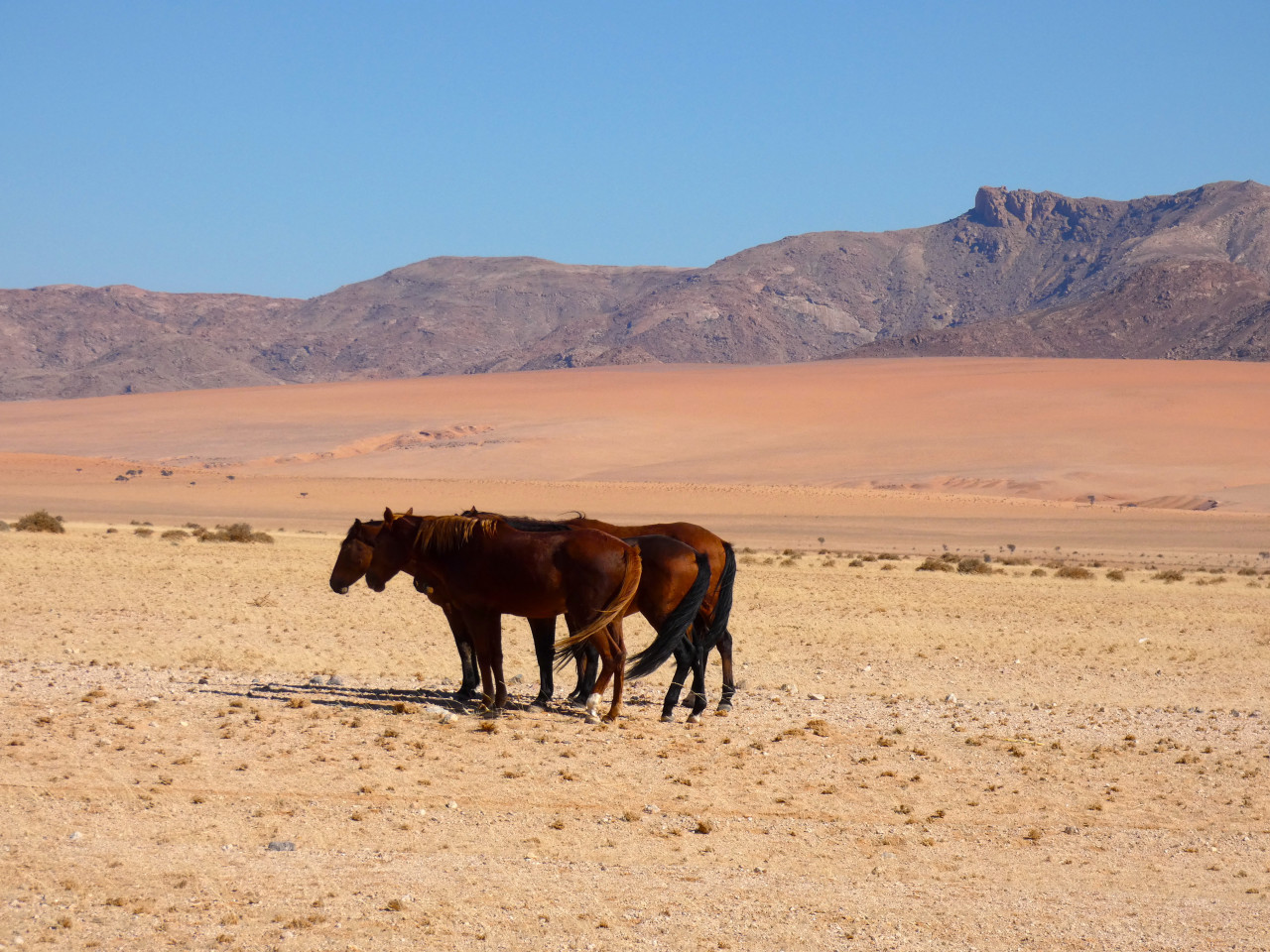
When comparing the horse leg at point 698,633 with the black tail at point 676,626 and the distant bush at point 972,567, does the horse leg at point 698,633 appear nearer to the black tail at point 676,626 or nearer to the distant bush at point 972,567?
the black tail at point 676,626

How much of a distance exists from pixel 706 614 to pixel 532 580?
5.79 feet

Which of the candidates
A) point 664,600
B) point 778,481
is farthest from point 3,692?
point 778,481

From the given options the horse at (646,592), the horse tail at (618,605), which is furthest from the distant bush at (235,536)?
the horse tail at (618,605)

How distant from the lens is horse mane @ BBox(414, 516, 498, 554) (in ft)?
34.4

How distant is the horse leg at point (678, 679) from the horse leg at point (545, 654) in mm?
929

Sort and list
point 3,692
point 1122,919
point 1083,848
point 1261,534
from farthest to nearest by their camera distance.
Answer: point 1261,534 → point 3,692 → point 1083,848 → point 1122,919

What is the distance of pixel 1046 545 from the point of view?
4319cm

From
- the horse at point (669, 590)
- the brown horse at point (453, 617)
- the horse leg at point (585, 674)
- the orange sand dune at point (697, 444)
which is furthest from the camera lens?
the orange sand dune at point (697, 444)

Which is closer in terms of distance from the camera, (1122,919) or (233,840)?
(1122,919)

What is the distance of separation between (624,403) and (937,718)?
312 feet

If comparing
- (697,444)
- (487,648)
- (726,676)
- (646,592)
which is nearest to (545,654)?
(487,648)

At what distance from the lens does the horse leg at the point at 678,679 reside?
1066 cm

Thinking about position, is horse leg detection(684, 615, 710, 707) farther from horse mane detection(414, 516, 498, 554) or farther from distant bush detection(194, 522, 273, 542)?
distant bush detection(194, 522, 273, 542)

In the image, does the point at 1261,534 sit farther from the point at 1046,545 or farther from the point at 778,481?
the point at 778,481
